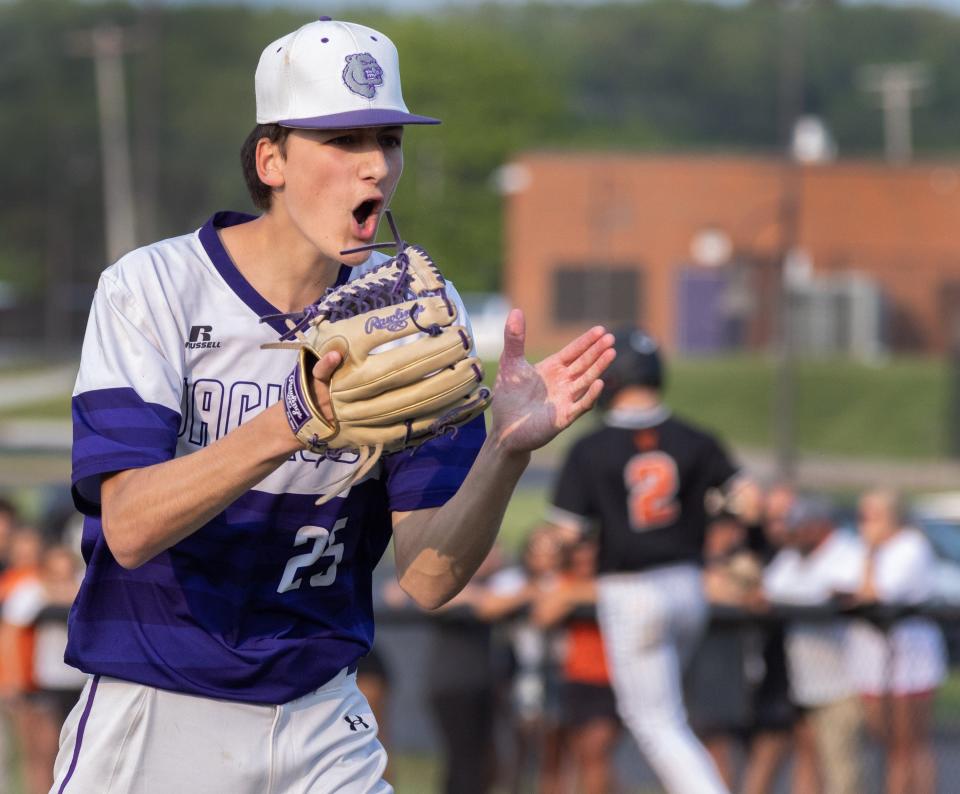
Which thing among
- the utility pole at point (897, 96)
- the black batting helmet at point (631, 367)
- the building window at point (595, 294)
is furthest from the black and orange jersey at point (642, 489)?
the utility pole at point (897, 96)

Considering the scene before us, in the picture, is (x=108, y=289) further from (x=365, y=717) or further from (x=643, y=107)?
(x=643, y=107)

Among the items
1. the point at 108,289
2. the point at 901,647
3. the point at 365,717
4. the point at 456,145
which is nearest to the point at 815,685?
the point at 901,647

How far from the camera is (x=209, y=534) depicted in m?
2.95

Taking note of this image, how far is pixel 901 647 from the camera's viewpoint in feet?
24.0

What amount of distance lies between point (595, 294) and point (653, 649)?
41222 millimetres

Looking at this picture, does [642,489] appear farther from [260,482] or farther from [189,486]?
[189,486]

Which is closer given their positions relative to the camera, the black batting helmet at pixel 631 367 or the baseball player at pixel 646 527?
the baseball player at pixel 646 527

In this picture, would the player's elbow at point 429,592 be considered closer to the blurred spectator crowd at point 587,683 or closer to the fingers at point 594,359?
the fingers at point 594,359

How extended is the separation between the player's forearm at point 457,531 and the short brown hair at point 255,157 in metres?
0.67

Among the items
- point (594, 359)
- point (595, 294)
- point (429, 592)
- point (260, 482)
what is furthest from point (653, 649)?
point (595, 294)

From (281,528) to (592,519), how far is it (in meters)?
4.18

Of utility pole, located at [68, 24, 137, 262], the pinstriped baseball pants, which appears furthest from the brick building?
the pinstriped baseball pants

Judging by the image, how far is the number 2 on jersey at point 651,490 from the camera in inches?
274

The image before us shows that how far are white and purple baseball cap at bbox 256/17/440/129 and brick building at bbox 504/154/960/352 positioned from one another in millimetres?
42244
